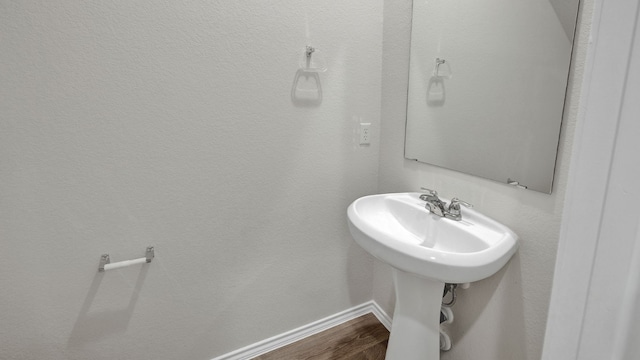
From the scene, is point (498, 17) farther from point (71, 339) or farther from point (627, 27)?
point (71, 339)

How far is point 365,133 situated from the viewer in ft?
5.28

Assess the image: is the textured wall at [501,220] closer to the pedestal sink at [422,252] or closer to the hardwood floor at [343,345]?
the pedestal sink at [422,252]

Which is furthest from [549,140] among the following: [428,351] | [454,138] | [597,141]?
[428,351]

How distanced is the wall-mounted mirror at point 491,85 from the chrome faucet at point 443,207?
0.14 m

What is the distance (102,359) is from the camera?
1.22 metres

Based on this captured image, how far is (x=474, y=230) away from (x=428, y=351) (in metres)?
0.51

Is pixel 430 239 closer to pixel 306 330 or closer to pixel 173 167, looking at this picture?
pixel 306 330

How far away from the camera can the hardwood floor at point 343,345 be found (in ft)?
5.10

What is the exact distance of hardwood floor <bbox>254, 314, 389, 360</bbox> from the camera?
1554mm

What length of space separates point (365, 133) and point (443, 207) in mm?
577

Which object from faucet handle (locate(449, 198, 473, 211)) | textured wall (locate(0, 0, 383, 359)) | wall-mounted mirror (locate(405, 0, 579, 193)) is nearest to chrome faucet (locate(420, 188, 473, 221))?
faucet handle (locate(449, 198, 473, 211))

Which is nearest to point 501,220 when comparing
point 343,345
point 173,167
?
point 343,345

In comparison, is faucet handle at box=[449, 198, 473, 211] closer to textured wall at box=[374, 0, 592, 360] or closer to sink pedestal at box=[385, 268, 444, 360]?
textured wall at box=[374, 0, 592, 360]

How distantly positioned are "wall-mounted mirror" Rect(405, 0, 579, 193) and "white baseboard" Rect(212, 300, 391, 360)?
959mm
